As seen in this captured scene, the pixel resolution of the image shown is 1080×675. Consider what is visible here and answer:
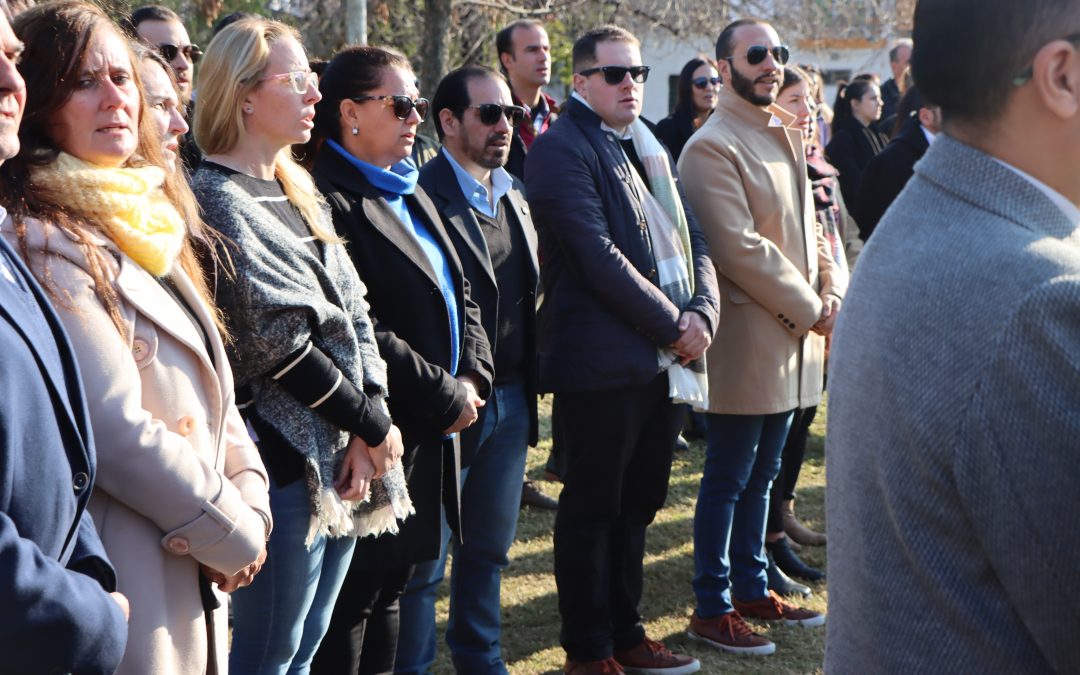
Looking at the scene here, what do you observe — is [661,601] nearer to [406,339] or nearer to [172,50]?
[406,339]

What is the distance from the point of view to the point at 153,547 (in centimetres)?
218

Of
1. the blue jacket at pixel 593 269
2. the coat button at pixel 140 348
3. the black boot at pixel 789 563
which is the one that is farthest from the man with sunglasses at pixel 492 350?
the black boot at pixel 789 563

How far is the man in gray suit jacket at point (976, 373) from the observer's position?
1377 mm

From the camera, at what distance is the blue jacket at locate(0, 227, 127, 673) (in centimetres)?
166

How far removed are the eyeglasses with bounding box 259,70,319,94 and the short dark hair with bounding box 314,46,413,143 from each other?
35 cm

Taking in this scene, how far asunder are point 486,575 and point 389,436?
3.72 ft

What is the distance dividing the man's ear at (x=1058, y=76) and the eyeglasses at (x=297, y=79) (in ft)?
6.82

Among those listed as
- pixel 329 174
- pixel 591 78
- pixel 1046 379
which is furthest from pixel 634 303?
pixel 1046 379

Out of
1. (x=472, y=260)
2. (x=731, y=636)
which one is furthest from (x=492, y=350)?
(x=731, y=636)

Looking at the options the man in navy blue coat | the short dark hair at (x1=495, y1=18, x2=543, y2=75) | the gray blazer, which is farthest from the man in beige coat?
the man in navy blue coat

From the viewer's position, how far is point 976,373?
1.41m

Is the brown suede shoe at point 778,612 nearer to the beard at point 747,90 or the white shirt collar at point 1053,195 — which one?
the beard at point 747,90

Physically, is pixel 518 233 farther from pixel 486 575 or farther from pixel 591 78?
pixel 486 575

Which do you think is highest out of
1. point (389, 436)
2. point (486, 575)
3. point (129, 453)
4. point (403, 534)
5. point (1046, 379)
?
point (1046, 379)
